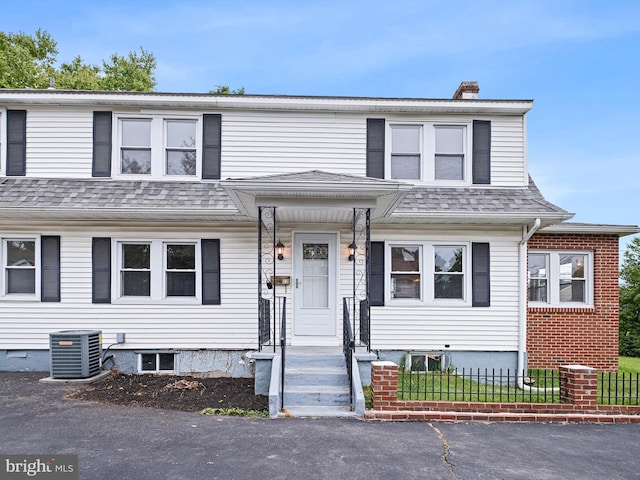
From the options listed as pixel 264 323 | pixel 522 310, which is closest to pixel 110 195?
pixel 264 323

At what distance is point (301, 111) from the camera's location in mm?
9680

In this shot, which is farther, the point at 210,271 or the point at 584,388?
the point at 210,271

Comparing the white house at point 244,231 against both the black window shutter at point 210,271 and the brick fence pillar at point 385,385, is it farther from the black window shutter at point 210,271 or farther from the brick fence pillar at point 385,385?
the brick fence pillar at point 385,385

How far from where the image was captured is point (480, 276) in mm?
9312

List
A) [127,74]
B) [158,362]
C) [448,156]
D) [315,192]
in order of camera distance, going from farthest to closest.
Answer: [127,74] < [448,156] < [158,362] < [315,192]

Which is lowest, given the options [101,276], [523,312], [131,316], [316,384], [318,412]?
[318,412]

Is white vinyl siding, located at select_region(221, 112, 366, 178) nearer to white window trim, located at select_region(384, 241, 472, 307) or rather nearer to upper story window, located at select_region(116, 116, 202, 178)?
upper story window, located at select_region(116, 116, 202, 178)

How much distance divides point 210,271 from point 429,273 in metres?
4.64

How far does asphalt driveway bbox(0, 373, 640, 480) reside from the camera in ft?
14.9

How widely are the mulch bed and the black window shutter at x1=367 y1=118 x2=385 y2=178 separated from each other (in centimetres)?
509

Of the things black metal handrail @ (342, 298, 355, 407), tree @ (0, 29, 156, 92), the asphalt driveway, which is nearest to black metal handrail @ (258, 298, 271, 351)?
black metal handrail @ (342, 298, 355, 407)

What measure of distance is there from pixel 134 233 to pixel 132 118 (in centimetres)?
255

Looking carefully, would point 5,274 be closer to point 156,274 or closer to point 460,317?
point 156,274

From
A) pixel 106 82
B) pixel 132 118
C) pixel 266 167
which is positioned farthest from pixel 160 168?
pixel 106 82
